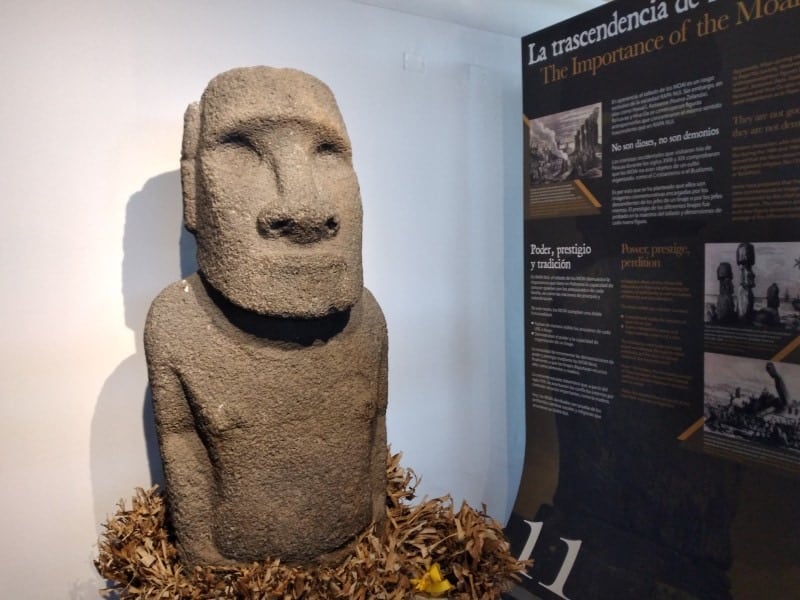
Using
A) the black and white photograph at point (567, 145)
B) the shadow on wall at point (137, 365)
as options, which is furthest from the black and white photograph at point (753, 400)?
the shadow on wall at point (137, 365)

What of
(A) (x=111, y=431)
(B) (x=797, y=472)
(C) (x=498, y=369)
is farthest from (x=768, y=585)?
(A) (x=111, y=431)

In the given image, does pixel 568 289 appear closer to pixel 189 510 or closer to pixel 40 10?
pixel 189 510

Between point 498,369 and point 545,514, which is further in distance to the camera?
point 498,369

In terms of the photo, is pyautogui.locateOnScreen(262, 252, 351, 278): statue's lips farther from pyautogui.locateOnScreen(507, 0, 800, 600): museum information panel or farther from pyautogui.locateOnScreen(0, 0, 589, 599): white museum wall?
pyautogui.locateOnScreen(507, 0, 800, 600): museum information panel

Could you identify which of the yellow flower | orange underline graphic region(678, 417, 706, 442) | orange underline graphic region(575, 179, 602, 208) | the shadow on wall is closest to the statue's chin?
the shadow on wall

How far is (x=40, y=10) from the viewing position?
172 cm

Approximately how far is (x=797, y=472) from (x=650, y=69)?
1.05m

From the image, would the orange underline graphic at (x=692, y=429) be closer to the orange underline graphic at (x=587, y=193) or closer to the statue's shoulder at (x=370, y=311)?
the orange underline graphic at (x=587, y=193)

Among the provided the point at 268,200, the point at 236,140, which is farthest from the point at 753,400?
the point at 236,140

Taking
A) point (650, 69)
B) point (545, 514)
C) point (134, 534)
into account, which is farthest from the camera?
point (545, 514)

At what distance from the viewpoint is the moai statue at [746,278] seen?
1.67 m

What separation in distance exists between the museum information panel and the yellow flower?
64 centimetres

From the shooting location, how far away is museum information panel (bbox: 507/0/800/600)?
165 cm

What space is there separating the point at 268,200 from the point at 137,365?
2.51 feet
